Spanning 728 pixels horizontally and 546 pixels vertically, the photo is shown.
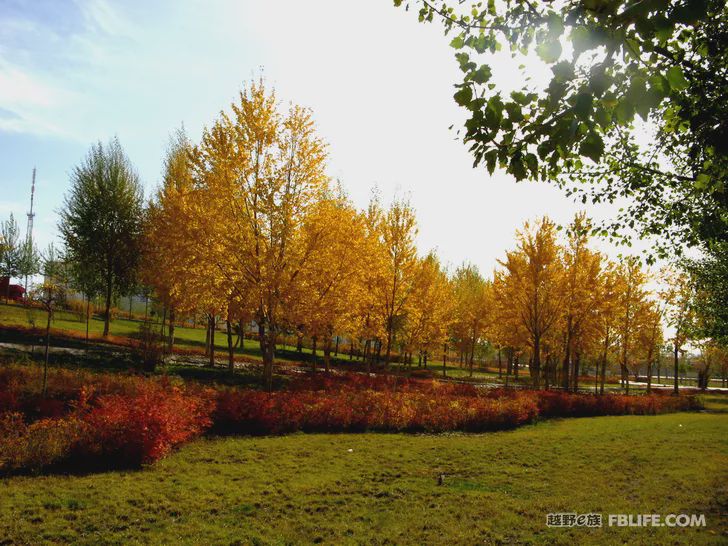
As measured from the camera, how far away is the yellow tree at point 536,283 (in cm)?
2194

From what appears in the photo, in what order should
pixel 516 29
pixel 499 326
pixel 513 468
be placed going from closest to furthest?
pixel 516 29
pixel 513 468
pixel 499 326

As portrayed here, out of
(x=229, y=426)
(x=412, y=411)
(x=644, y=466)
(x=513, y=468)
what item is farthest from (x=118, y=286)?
(x=644, y=466)

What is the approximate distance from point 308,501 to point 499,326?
1973cm

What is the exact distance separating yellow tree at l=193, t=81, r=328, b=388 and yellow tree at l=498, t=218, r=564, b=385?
12210mm

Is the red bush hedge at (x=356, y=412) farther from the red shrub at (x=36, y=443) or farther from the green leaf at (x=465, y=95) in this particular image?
the green leaf at (x=465, y=95)

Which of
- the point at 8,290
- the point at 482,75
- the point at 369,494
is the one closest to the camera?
the point at 482,75

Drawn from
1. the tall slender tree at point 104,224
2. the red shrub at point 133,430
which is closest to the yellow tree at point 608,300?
the red shrub at point 133,430

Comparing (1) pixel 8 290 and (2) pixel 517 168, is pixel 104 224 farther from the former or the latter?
(2) pixel 517 168

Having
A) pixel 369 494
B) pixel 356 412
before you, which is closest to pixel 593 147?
pixel 369 494

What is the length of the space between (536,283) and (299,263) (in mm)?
13234

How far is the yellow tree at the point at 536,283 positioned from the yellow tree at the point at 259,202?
1221 centimetres

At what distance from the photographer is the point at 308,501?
696 centimetres

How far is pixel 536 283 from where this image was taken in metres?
22.2

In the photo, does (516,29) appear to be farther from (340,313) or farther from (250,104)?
(340,313)
